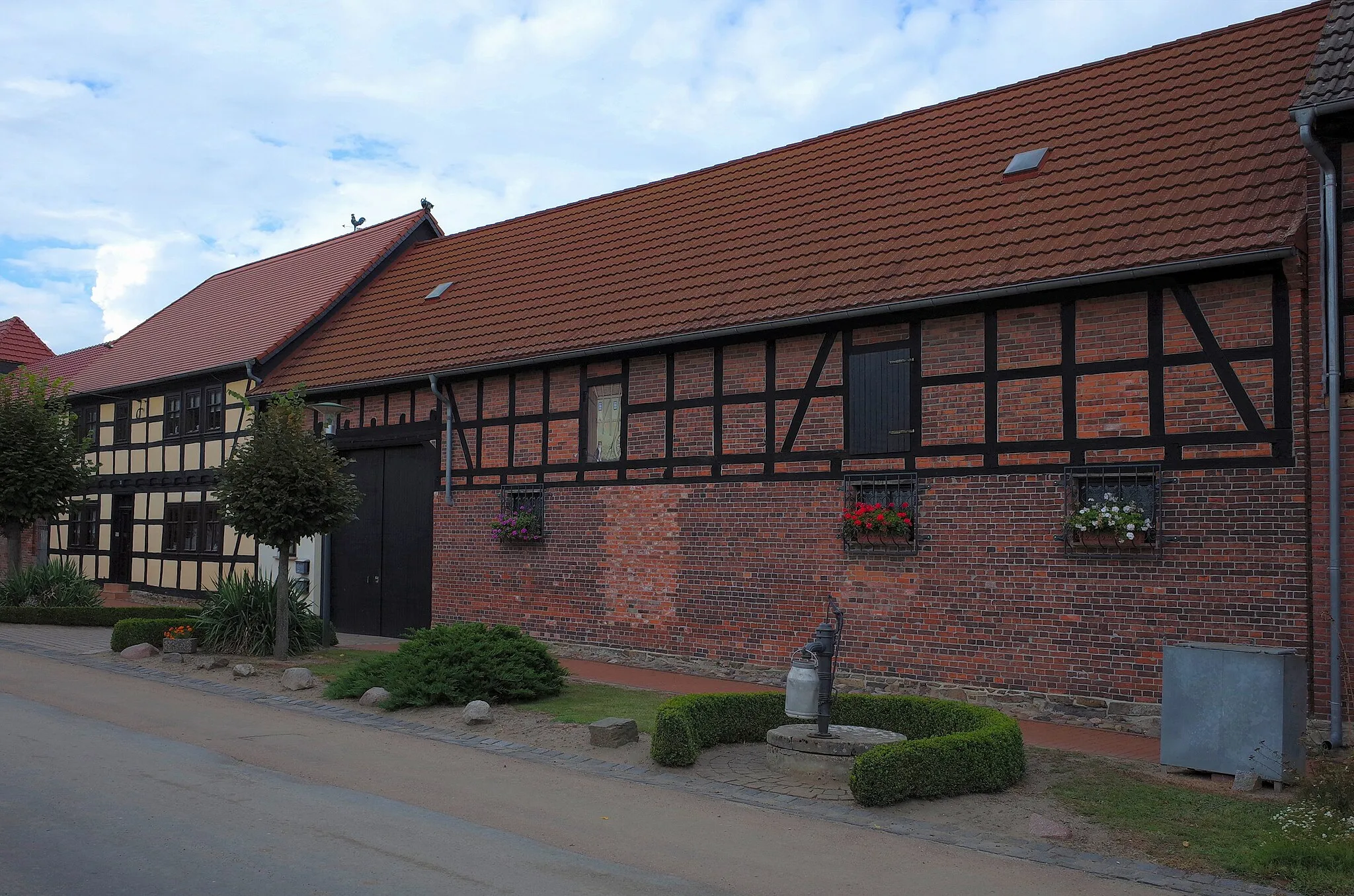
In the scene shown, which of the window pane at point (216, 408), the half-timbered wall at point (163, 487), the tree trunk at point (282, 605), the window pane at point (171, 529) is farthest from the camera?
the window pane at point (171, 529)

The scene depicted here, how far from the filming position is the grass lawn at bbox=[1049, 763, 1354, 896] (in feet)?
19.6

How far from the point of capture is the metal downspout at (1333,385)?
9055 millimetres

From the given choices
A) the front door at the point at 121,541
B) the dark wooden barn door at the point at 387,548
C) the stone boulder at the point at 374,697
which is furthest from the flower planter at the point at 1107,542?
the front door at the point at 121,541

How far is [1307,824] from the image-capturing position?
650 cm

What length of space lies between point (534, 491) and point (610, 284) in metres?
3.13

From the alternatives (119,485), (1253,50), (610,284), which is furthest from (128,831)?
(119,485)

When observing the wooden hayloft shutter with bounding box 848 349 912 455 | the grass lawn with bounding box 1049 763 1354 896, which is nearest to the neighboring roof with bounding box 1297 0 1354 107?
the wooden hayloft shutter with bounding box 848 349 912 455

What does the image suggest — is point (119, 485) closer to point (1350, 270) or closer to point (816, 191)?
point (816, 191)

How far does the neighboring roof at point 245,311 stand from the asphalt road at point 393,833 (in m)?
13.6

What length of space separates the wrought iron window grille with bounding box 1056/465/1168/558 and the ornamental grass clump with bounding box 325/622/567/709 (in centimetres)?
538

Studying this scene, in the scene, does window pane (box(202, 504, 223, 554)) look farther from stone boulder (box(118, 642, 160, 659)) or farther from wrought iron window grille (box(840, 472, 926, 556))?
wrought iron window grille (box(840, 472, 926, 556))

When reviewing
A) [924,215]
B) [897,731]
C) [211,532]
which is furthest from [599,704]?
[211,532]

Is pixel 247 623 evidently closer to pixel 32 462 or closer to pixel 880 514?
pixel 32 462

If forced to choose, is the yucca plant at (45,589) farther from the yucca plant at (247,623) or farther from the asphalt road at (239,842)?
the asphalt road at (239,842)
